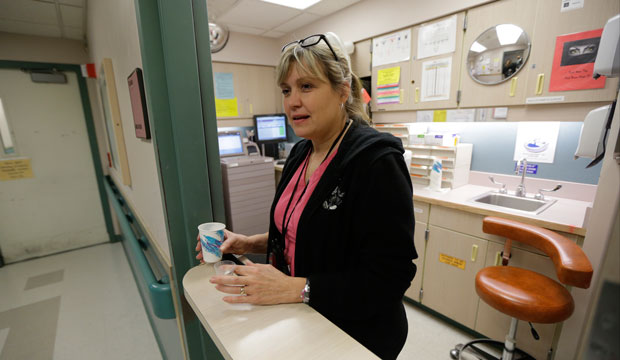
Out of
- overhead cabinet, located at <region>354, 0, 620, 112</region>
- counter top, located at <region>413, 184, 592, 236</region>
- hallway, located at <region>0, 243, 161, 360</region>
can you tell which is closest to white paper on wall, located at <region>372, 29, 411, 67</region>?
overhead cabinet, located at <region>354, 0, 620, 112</region>

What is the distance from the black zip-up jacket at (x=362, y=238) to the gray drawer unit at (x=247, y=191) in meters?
2.54

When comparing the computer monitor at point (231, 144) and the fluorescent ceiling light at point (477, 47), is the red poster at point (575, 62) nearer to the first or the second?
the fluorescent ceiling light at point (477, 47)

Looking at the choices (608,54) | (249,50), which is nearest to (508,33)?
(608,54)

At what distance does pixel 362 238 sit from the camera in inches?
32.3

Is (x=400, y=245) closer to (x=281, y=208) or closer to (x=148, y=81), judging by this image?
(x=281, y=208)

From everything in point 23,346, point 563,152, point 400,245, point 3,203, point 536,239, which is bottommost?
point 23,346

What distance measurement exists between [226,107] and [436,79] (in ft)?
8.68

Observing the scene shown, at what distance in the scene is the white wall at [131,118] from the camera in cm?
114

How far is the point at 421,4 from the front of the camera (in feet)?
7.97

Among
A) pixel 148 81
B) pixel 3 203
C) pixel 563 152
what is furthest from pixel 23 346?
pixel 563 152

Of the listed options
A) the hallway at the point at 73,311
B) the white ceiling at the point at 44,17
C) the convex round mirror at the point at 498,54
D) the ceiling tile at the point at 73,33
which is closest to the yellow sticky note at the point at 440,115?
the convex round mirror at the point at 498,54

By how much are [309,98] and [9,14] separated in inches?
129

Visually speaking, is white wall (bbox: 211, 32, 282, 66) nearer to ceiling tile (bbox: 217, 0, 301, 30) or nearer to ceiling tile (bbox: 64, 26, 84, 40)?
ceiling tile (bbox: 217, 0, 301, 30)

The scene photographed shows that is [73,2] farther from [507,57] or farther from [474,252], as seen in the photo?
[474,252]
